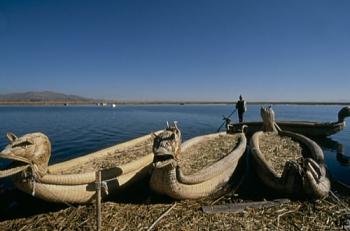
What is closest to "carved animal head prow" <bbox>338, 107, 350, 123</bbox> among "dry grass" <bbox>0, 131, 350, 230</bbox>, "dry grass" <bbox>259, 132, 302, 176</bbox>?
"dry grass" <bbox>259, 132, 302, 176</bbox>

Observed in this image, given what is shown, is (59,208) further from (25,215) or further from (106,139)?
(106,139)

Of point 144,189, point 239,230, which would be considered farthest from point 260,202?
point 144,189

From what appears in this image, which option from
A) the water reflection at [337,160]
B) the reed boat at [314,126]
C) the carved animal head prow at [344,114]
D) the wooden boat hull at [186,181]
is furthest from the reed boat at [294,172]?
the carved animal head prow at [344,114]

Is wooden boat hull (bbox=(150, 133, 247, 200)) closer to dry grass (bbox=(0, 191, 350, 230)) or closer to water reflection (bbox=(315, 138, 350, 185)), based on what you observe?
dry grass (bbox=(0, 191, 350, 230))

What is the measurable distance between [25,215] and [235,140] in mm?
8788

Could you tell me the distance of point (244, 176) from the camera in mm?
8930

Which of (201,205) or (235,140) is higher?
(235,140)

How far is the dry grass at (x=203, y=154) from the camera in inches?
311

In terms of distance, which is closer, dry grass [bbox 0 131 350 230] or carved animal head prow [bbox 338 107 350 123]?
dry grass [bbox 0 131 350 230]

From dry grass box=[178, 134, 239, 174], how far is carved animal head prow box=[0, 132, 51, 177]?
145 inches

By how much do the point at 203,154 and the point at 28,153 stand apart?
5.85 metres

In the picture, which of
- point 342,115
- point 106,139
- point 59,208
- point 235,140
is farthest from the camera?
point 106,139

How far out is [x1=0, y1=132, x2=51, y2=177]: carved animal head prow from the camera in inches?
200

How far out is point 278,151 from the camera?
10.2 m
